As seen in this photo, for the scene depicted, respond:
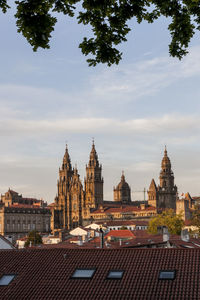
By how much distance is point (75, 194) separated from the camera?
18300 centimetres

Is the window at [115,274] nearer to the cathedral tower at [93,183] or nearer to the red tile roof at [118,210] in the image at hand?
the red tile roof at [118,210]

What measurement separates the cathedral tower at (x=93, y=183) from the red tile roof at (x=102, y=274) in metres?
156

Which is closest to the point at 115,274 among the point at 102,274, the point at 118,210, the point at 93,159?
the point at 102,274

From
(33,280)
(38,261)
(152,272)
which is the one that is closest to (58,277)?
(33,280)

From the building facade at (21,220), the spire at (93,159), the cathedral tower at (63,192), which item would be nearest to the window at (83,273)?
the building facade at (21,220)

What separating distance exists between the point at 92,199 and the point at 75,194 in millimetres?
6655

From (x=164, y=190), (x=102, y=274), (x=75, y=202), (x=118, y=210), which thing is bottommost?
(x=102, y=274)

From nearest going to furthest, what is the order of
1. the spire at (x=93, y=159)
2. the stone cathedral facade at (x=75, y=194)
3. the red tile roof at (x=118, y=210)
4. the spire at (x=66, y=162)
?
the red tile roof at (x=118, y=210)
the stone cathedral facade at (x=75, y=194)
the spire at (x=93, y=159)
the spire at (x=66, y=162)

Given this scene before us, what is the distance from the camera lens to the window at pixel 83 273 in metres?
21.2

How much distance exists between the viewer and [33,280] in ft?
69.9

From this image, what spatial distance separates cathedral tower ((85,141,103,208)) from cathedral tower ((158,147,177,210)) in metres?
23.5

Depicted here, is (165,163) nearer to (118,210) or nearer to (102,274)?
(118,210)

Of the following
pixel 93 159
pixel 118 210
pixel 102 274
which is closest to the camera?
pixel 102 274

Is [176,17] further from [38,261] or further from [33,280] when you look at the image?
[38,261]
